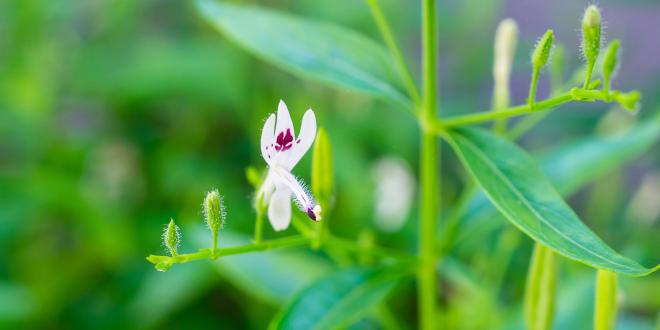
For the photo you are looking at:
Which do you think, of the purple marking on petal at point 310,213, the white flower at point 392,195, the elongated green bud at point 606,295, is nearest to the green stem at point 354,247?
the purple marking on petal at point 310,213

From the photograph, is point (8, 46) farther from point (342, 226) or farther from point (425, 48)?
point (425, 48)

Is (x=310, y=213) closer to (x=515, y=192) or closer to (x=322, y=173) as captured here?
(x=322, y=173)

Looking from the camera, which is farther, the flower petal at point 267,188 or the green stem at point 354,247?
the green stem at point 354,247

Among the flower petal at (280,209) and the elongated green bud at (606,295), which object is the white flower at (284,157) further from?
the elongated green bud at (606,295)

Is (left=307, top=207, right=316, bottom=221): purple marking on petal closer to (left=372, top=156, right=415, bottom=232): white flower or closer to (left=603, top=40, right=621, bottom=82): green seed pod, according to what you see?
(left=603, top=40, right=621, bottom=82): green seed pod

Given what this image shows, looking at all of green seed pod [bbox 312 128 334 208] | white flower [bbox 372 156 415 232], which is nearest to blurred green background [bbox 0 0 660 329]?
white flower [bbox 372 156 415 232]
